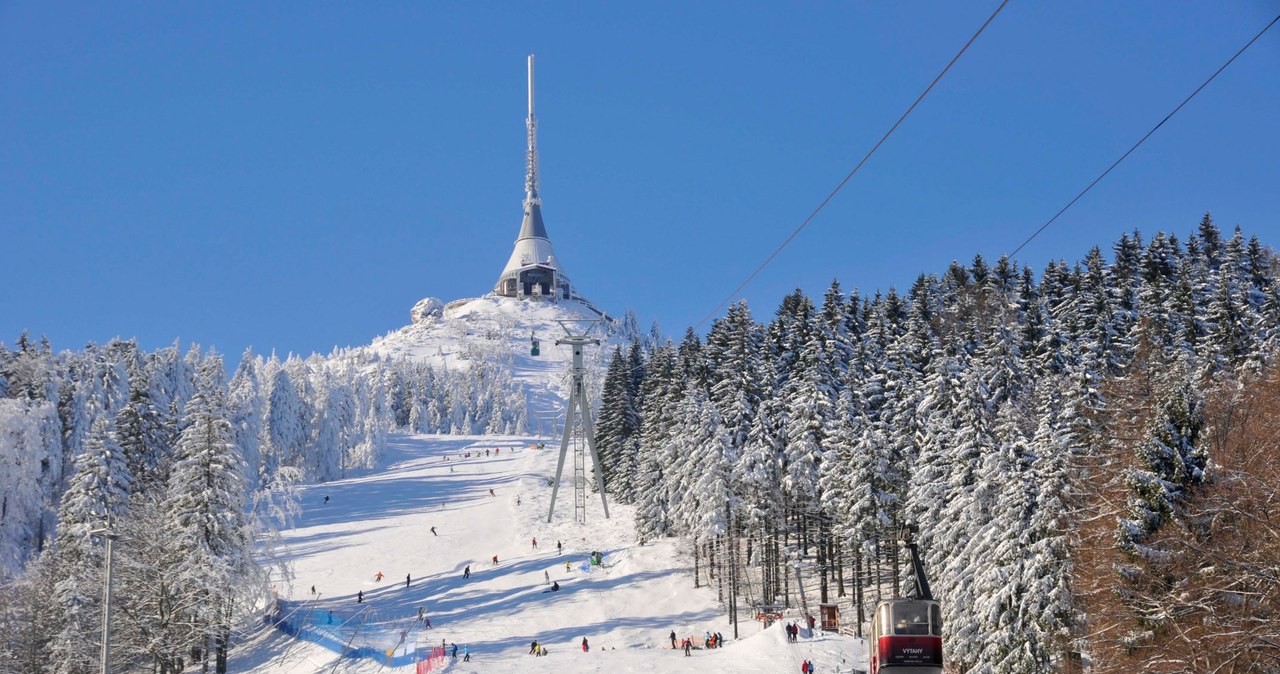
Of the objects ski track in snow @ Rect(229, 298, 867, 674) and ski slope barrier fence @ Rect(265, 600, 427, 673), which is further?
ski track in snow @ Rect(229, 298, 867, 674)

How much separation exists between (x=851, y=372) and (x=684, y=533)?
40.7 ft

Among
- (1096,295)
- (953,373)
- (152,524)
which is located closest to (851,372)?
(953,373)

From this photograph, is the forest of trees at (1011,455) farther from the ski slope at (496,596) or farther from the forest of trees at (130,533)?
the forest of trees at (130,533)

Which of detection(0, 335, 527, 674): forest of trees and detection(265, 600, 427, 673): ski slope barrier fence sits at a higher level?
detection(0, 335, 527, 674): forest of trees

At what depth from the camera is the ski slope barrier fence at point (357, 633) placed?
3803 centimetres

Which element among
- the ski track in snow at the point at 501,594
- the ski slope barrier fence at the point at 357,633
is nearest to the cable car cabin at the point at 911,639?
the ski track in snow at the point at 501,594

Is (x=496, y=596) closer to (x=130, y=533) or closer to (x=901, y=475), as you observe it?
(x=130, y=533)

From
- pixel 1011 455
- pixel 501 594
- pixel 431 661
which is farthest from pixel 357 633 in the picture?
pixel 1011 455

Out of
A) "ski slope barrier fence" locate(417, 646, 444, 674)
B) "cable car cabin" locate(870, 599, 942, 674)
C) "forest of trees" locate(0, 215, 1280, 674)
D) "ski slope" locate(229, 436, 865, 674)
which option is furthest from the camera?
"ski slope" locate(229, 436, 865, 674)

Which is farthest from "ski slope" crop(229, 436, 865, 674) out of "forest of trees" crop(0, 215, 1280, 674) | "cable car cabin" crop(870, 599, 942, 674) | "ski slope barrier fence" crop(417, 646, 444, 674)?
"cable car cabin" crop(870, 599, 942, 674)

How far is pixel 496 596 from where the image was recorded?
5147cm

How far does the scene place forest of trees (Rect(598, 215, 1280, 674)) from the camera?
21.4 metres

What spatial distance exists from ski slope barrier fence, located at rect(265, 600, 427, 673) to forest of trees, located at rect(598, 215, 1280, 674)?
14.2 m

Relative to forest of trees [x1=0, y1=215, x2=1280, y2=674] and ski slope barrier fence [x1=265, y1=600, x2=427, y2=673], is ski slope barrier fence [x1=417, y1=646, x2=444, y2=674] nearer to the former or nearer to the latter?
ski slope barrier fence [x1=265, y1=600, x2=427, y2=673]
